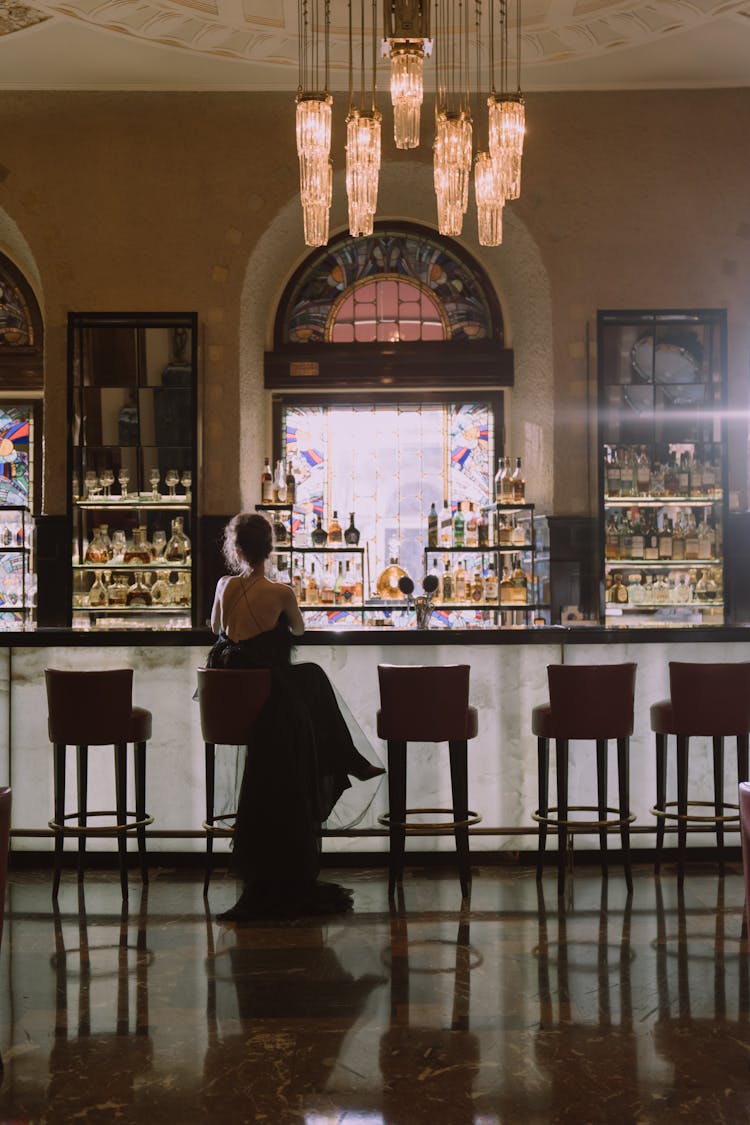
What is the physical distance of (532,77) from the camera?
7.92 meters

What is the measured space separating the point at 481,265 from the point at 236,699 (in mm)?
5032

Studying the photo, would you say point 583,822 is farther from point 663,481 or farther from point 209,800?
point 663,481

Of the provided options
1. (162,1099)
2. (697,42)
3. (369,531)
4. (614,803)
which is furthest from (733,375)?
(162,1099)

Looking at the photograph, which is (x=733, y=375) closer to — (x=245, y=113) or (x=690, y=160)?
(x=690, y=160)

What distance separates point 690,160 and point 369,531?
345cm

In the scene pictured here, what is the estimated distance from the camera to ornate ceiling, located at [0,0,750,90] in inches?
270

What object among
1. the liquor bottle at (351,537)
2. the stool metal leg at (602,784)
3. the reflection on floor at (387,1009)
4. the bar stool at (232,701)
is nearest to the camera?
the reflection on floor at (387,1009)

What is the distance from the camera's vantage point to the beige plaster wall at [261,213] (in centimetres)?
809

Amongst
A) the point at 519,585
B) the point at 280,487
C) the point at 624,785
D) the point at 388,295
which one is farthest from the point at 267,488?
the point at 624,785

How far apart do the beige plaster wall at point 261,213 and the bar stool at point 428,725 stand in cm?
325

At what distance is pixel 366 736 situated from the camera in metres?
5.71

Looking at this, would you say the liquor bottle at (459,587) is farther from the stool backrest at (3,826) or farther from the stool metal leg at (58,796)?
the stool backrest at (3,826)

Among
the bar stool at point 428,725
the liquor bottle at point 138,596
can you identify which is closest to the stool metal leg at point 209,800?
the bar stool at point 428,725

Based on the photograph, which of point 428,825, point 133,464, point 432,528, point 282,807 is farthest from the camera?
point 432,528
